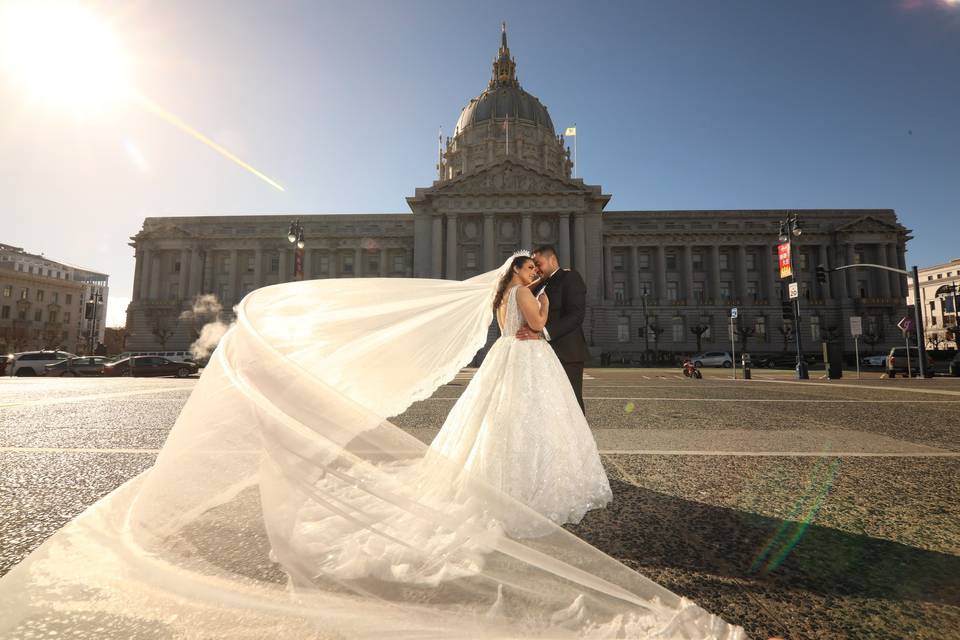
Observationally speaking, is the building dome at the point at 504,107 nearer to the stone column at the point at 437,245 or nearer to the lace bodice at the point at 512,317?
the stone column at the point at 437,245

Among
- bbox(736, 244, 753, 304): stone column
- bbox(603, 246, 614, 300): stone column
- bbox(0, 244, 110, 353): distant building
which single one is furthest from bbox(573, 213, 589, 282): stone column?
bbox(0, 244, 110, 353): distant building

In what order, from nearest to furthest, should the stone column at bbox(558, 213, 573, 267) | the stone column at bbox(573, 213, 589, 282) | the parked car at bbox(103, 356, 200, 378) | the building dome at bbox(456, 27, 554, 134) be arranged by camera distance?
1. the parked car at bbox(103, 356, 200, 378)
2. the stone column at bbox(558, 213, 573, 267)
3. the stone column at bbox(573, 213, 589, 282)
4. the building dome at bbox(456, 27, 554, 134)

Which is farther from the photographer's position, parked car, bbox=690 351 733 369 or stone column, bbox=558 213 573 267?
stone column, bbox=558 213 573 267

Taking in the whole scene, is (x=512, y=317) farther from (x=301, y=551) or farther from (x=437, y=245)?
(x=437, y=245)

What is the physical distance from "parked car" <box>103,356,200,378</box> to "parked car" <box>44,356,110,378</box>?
1.40 m

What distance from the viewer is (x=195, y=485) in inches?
87.6

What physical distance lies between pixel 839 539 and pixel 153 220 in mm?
73843

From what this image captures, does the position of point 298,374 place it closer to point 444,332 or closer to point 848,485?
point 444,332

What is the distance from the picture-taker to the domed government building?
49.0 m

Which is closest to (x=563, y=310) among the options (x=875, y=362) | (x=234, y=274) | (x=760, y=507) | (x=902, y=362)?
(x=760, y=507)

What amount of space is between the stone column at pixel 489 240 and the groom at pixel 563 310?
1748 inches

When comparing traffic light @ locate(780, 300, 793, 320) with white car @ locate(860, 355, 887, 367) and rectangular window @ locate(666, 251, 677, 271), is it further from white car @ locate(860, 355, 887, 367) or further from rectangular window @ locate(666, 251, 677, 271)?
rectangular window @ locate(666, 251, 677, 271)

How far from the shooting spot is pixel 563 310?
12.7 ft

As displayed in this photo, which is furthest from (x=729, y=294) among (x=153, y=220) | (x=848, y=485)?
(x=153, y=220)
